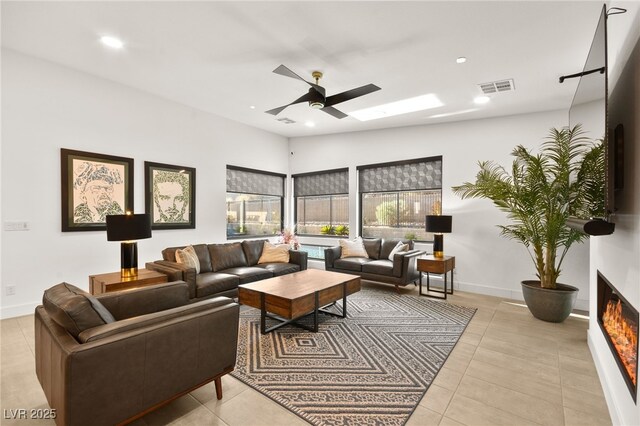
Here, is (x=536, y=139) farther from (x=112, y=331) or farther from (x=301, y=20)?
(x=112, y=331)

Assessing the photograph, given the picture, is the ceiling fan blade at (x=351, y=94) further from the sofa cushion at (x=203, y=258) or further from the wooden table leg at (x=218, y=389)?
the wooden table leg at (x=218, y=389)

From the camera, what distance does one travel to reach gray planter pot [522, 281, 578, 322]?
3709 mm

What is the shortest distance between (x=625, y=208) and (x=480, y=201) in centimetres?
353

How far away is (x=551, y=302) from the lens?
3.74 metres

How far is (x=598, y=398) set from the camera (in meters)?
2.27

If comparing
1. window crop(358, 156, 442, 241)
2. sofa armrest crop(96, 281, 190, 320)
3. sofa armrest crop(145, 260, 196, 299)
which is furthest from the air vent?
sofa armrest crop(145, 260, 196, 299)

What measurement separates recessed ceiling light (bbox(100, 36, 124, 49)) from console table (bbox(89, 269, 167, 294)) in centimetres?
260

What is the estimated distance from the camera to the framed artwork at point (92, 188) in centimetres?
396

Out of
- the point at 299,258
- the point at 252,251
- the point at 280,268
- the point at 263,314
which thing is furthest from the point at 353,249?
the point at 263,314

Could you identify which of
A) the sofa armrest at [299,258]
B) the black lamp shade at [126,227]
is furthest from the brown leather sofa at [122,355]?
the sofa armrest at [299,258]

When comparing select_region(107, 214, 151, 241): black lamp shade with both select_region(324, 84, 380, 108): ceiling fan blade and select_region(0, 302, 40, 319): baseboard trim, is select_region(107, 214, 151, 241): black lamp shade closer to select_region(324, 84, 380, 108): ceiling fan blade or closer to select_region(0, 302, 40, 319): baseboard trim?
select_region(0, 302, 40, 319): baseboard trim

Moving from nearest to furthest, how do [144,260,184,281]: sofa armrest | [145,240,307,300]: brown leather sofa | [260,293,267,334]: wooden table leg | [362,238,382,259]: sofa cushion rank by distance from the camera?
[260,293,267,334]: wooden table leg < [144,260,184,281]: sofa armrest < [145,240,307,300]: brown leather sofa < [362,238,382,259]: sofa cushion

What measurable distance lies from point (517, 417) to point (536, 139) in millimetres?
4394

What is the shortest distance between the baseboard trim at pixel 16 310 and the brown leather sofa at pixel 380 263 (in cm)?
430
